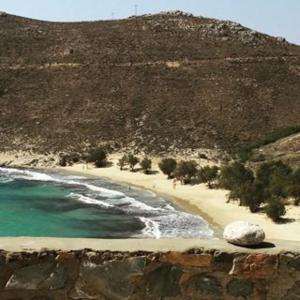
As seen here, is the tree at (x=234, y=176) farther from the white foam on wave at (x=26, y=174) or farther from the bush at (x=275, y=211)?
the white foam on wave at (x=26, y=174)

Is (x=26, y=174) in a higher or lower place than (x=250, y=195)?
lower

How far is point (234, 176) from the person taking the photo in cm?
4241

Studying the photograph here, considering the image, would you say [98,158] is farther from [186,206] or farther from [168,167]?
[186,206]

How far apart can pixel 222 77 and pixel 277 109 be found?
8.96 metres

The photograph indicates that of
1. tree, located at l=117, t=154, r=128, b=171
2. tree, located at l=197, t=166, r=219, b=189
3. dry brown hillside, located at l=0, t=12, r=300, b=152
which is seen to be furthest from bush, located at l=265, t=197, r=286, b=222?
dry brown hillside, located at l=0, t=12, r=300, b=152

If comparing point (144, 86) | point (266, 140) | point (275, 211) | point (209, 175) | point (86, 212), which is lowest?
point (86, 212)

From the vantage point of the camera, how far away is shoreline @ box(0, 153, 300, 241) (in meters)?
29.0

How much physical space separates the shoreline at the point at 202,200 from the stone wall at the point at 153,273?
2085 cm

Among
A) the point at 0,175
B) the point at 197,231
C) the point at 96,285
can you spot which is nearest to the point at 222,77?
the point at 0,175

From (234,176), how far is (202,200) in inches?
194

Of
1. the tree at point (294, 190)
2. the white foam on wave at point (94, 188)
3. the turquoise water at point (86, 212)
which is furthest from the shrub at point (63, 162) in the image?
the tree at point (294, 190)

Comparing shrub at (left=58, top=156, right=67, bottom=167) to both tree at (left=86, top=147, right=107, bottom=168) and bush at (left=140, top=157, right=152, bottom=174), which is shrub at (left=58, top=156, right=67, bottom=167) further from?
bush at (left=140, top=157, right=152, bottom=174)

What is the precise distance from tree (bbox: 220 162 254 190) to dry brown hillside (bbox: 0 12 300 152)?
19.0 metres

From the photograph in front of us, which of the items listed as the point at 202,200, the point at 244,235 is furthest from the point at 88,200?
the point at 244,235
